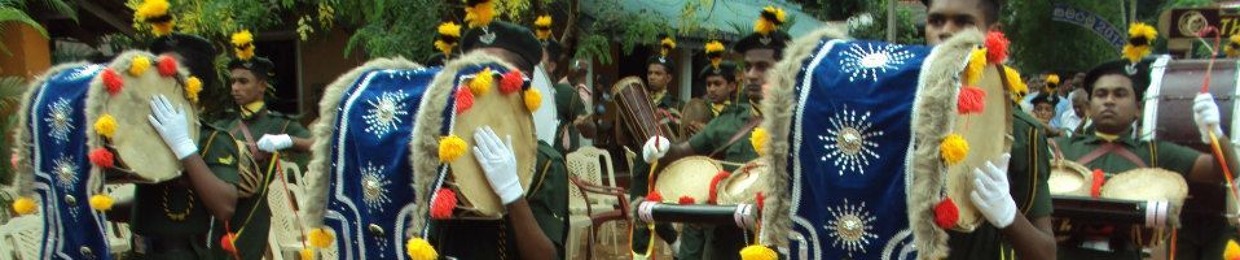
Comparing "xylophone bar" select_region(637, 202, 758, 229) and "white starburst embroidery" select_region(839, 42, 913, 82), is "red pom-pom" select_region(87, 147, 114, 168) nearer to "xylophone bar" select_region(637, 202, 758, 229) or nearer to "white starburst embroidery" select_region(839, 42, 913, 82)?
"xylophone bar" select_region(637, 202, 758, 229)

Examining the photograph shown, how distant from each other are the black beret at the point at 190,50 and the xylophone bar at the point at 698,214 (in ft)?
7.99

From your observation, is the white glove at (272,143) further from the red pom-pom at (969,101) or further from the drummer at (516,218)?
the red pom-pom at (969,101)

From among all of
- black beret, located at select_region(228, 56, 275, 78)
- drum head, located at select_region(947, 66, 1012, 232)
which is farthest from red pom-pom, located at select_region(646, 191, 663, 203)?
black beret, located at select_region(228, 56, 275, 78)

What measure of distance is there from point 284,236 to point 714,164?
144 inches

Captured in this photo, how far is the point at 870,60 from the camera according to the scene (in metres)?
2.78

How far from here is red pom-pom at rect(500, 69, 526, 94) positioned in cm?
334

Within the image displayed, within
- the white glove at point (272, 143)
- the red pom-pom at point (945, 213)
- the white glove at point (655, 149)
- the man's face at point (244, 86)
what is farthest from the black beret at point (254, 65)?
the red pom-pom at point (945, 213)

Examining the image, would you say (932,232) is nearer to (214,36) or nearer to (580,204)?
(580,204)

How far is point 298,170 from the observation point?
24.2 ft

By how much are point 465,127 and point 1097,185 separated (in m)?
2.81

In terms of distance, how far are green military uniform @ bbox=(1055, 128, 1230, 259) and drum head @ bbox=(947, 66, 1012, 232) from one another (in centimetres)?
210

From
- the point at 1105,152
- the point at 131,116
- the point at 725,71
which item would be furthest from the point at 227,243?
the point at 725,71

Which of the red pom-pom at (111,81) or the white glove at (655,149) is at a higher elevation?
the red pom-pom at (111,81)

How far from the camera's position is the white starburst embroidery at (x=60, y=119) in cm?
434
